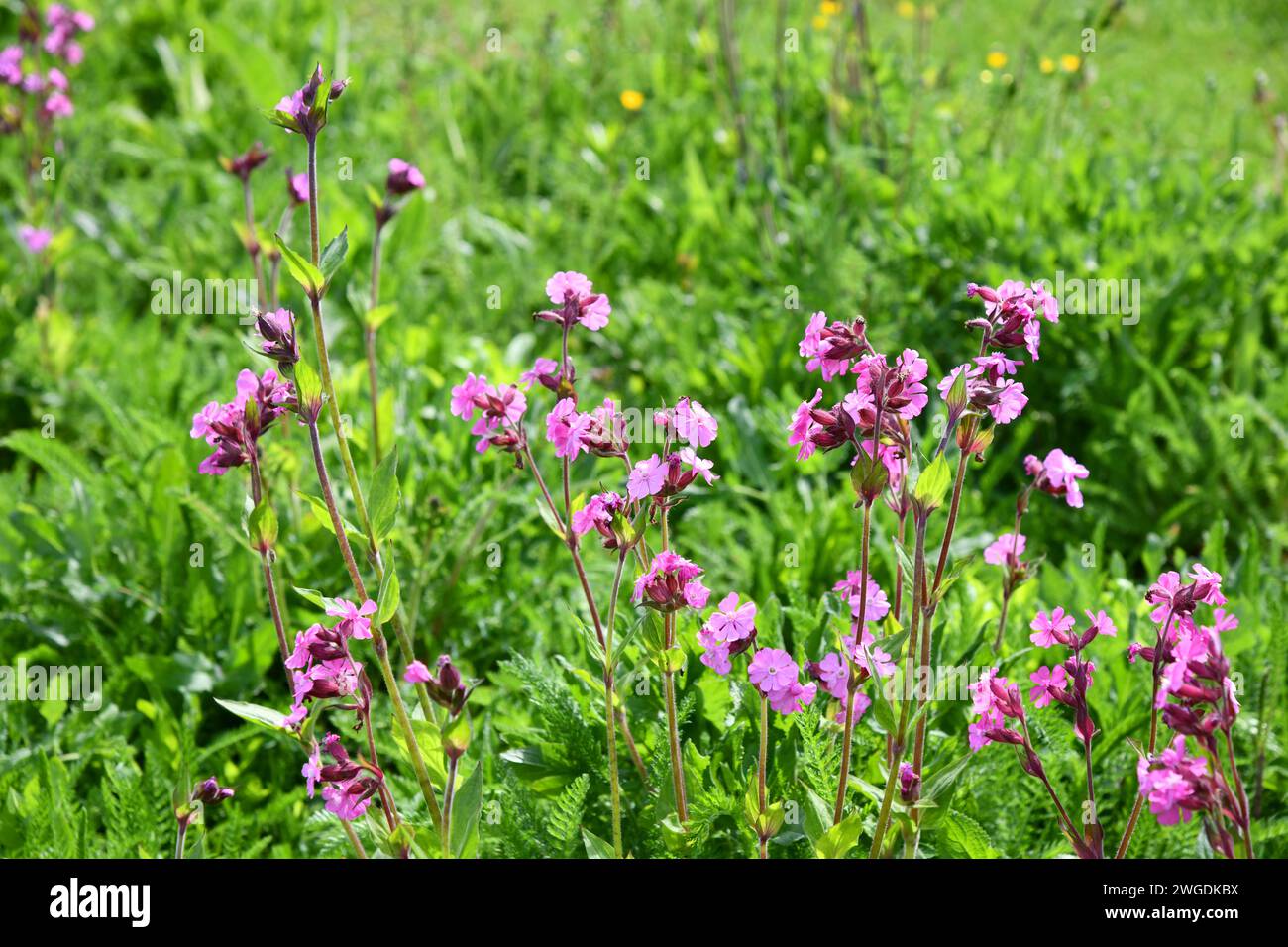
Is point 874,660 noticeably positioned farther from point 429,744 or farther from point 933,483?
point 429,744

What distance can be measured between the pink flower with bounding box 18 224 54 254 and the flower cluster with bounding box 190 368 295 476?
92.6 inches

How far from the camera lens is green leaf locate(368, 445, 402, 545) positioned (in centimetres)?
160

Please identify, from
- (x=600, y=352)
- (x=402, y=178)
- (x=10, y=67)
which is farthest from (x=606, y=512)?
(x=10, y=67)

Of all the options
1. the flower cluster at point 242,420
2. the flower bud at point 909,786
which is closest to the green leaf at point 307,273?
the flower cluster at point 242,420

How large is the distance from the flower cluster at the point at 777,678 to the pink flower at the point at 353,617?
48 cm

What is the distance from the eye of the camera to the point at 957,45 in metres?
6.15

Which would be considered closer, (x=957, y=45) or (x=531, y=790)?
(x=531, y=790)

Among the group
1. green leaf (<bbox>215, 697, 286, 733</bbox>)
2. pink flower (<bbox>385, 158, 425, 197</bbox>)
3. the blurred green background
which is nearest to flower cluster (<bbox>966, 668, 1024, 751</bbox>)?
the blurred green background

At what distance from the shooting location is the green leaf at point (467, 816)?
62.1 inches
